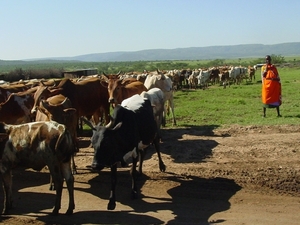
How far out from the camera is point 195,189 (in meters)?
8.93

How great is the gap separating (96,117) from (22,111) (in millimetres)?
3187

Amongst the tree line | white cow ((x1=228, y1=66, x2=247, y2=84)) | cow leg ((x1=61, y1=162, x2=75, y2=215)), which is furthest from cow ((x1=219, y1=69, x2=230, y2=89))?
cow leg ((x1=61, y1=162, x2=75, y2=215))

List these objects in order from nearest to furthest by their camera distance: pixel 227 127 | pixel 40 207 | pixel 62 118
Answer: pixel 40 207, pixel 62 118, pixel 227 127

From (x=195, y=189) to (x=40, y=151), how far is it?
10.4 ft

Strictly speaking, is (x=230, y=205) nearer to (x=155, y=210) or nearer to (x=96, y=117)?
(x=155, y=210)

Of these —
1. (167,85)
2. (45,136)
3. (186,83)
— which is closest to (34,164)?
(45,136)

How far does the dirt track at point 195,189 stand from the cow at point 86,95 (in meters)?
1.53

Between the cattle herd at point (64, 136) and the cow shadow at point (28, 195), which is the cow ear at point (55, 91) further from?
the cow shadow at point (28, 195)

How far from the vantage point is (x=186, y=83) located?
4359 cm

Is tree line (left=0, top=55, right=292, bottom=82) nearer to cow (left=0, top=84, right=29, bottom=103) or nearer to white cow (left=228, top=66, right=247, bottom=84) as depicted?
white cow (left=228, top=66, right=247, bottom=84)

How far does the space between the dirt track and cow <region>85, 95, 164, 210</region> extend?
0.56 metres

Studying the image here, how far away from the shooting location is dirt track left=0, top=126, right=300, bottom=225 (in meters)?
7.59

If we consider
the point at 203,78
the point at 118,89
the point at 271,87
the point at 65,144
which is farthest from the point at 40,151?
the point at 203,78

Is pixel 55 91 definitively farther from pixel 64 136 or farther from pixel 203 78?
pixel 203 78
